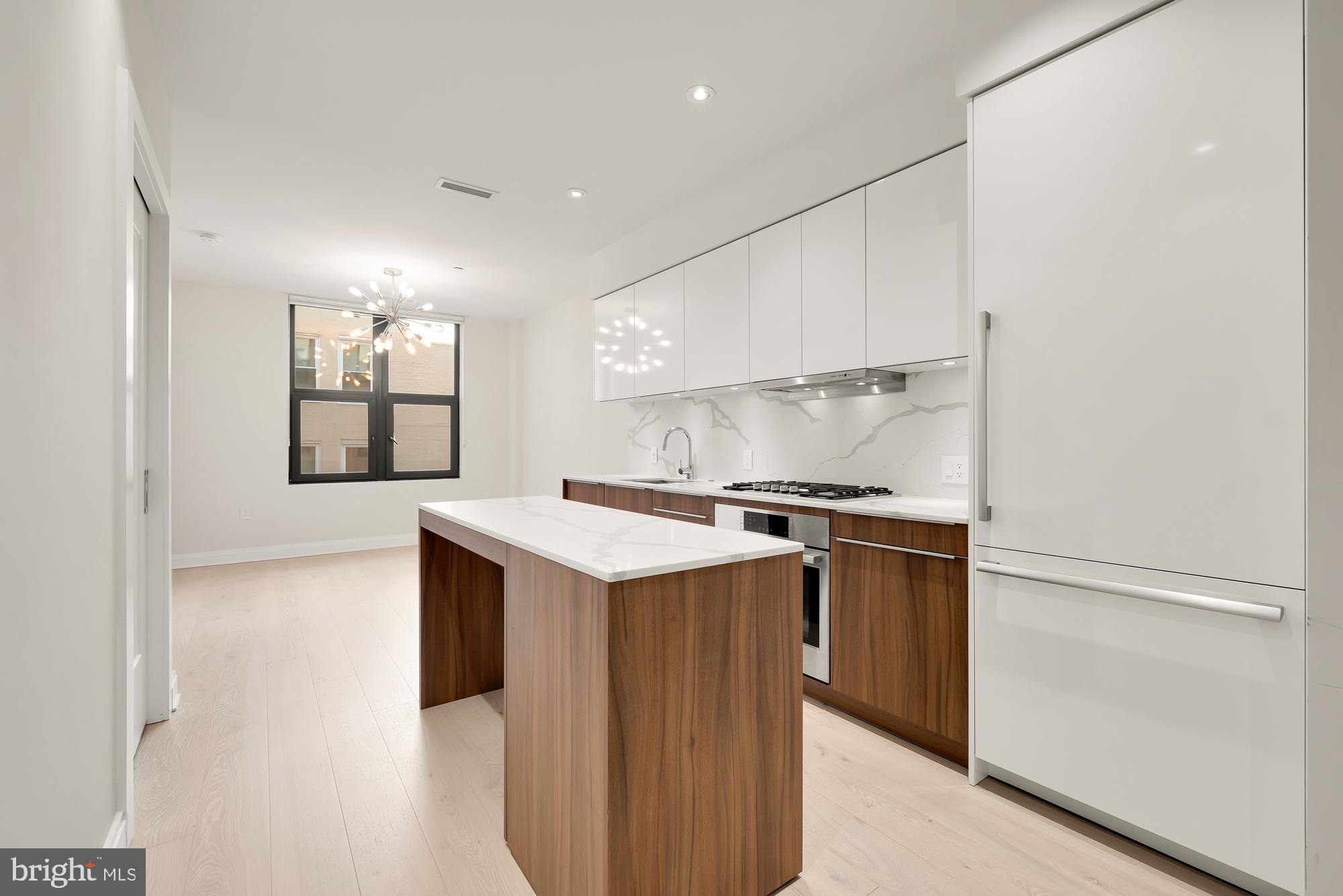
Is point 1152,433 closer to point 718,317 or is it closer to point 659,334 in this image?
point 718,317

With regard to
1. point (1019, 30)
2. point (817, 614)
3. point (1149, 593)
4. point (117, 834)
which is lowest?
point (117, 834)

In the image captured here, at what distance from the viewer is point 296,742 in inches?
86.9

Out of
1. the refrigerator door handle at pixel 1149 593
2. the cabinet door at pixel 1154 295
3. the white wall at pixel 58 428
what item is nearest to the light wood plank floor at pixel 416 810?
the white wall at pixel 58 428

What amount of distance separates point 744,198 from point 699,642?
2512 millimetres

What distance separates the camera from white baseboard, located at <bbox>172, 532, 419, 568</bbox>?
16.9 feet

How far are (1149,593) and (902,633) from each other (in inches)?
31.1

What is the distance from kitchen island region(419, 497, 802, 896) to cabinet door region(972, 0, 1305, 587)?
2.93 feet

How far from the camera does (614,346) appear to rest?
14.1 ft

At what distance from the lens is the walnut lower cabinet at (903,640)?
6.57 ft

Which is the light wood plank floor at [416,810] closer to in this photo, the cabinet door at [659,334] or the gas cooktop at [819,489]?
the gas cooktop at [819,489]

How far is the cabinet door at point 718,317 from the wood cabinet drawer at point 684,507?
66cm

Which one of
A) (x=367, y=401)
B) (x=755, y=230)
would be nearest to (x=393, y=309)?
(x=367, y=401)

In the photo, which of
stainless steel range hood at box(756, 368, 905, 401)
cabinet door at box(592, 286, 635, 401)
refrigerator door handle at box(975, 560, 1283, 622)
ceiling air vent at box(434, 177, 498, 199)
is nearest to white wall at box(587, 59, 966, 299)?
cabinet door at box(592, 286, 635, 401)

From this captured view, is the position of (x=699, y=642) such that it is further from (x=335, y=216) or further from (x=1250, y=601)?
(x=335, y=216)
